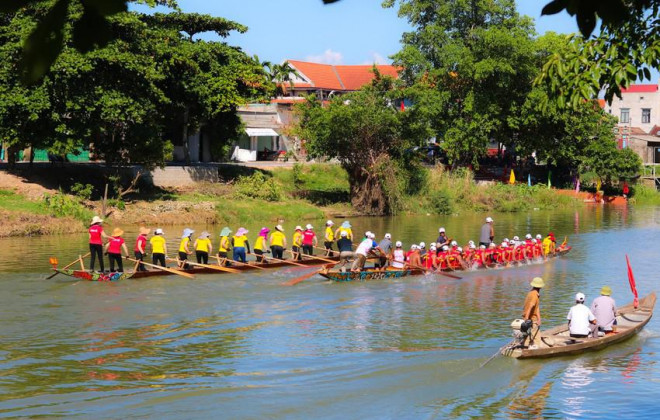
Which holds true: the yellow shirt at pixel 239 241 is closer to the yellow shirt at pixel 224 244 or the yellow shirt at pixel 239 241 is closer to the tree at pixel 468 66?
the yellow shirt at pixel 224 244

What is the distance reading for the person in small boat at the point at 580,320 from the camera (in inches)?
604

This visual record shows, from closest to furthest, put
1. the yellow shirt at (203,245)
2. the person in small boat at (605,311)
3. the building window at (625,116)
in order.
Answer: the person in small boat at (605,311) < the yellow shirt at (203,245) < the building window at (625,116)

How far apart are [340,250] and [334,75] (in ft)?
165

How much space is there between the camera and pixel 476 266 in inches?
1014

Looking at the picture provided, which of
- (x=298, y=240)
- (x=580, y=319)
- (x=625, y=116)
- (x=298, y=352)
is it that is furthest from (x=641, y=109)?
(x=298, y=352)

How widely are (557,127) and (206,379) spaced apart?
42.1 meters

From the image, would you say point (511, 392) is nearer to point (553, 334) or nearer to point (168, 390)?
point (553, 334)

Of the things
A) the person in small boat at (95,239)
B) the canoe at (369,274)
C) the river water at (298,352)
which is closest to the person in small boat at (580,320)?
the river water at (298,352)

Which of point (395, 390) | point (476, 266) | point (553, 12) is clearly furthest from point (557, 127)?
point (553, 12)

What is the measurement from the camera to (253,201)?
1601 inches

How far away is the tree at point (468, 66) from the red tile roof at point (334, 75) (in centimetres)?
1520

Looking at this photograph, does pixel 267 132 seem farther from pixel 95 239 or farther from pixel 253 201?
pixel 95 239

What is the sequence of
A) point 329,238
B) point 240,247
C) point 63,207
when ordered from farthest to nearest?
point 63,207
point 329,238
point 240,247

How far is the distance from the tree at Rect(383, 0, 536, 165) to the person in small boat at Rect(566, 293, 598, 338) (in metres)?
32.8
